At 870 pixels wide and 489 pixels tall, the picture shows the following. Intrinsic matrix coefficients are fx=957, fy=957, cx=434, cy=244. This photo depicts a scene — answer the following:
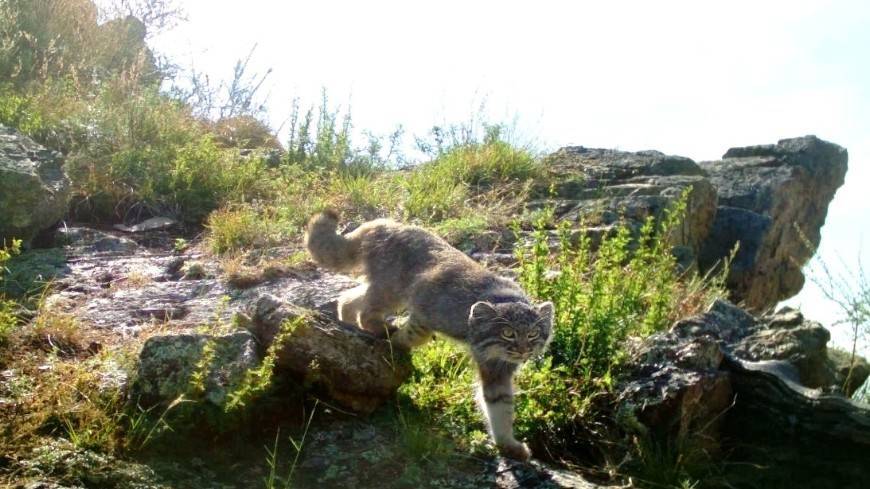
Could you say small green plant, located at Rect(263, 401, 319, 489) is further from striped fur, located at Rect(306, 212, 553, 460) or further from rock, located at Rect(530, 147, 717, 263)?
rock, located at Rect(530, 147, 717, 263)

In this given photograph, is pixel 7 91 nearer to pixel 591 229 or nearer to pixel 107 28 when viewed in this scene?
pixel 107 28

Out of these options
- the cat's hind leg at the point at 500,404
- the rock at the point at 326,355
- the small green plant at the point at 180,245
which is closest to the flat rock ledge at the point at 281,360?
the rock at the point at 326,355

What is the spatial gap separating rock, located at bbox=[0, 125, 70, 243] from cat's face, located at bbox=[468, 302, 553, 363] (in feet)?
15.9

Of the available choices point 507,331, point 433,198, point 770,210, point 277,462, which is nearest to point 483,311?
point 507,331

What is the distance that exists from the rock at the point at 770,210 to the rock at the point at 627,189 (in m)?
0.44

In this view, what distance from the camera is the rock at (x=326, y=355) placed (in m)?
6.17

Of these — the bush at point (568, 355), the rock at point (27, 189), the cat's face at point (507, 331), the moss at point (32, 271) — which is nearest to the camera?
the cat's face at point (507, 331)

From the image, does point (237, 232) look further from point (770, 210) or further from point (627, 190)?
point (770, 210)

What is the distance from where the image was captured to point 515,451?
20.7 ft

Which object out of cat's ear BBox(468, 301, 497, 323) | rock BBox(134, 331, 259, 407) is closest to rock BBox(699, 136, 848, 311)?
cat's ear BBox(468, 301, 497, 323)

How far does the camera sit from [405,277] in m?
7.32

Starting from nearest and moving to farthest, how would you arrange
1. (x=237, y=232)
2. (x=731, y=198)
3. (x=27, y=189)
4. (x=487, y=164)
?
(x=27, y=189), (x=237, y=232), (x=487, y=164), (x=731, y=198)

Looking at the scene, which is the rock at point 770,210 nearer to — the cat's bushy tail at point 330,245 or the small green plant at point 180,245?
the cat's bushy tail at point 330,245

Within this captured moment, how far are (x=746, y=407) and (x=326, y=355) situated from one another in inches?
122
